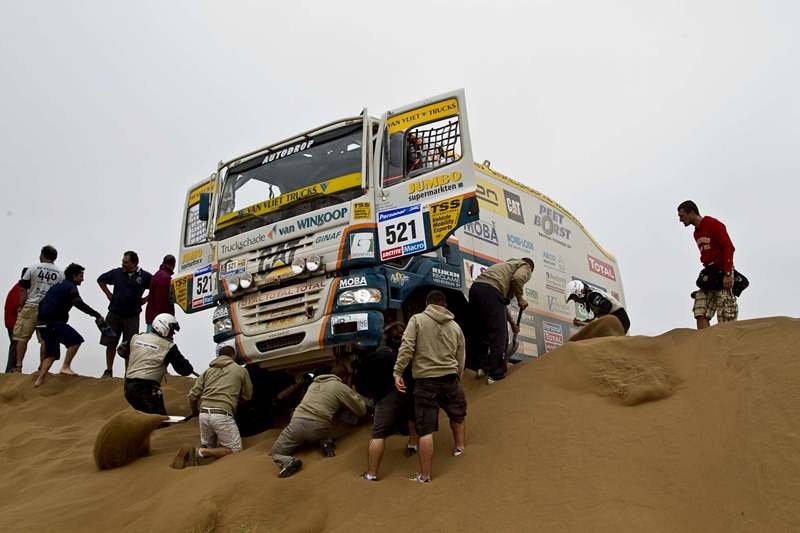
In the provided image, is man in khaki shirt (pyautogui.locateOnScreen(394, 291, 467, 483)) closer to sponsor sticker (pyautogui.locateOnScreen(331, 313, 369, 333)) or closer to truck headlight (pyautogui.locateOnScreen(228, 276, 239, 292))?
sponsor sticker (pyautogui.locateOnScreen(331, 313, 369, 333))

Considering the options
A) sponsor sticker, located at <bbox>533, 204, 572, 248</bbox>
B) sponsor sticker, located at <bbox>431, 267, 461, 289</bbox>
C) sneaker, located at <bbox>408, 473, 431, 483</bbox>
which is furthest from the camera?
sponsor sticker, located at <bbox>533, 204, 572, 248</bbox>

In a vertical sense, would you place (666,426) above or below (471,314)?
below

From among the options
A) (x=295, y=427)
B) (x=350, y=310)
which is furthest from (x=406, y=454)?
(x=350, y=310)

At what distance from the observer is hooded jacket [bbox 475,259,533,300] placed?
833cm

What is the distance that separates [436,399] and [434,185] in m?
2.62

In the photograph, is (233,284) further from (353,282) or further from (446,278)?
(446,278)

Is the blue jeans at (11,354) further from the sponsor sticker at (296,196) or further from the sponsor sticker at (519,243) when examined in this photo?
the sponsor sticker at (519,243)

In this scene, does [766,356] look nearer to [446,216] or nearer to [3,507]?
[446,216]

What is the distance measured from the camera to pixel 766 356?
6.71m

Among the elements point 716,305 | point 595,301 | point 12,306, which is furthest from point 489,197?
point 12,306

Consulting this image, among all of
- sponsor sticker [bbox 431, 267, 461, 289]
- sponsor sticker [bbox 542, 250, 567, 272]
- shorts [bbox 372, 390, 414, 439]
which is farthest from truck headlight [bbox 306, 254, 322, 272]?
sponsor sticker [bbox 542, 250, 567, 272]

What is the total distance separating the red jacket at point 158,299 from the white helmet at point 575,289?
573cm

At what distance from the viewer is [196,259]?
32.6 ft

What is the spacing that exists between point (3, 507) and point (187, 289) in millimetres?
3238
